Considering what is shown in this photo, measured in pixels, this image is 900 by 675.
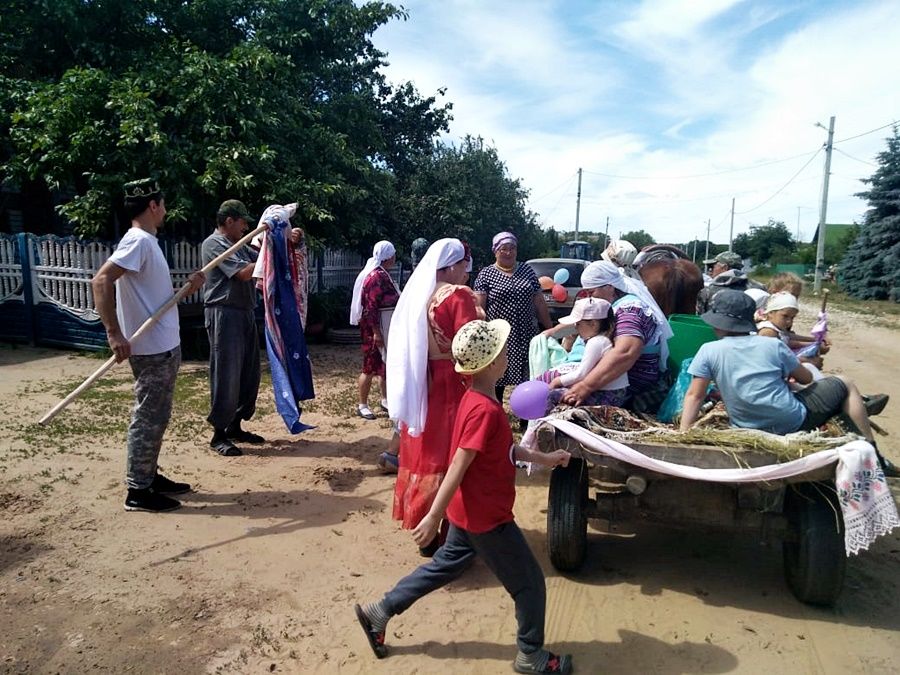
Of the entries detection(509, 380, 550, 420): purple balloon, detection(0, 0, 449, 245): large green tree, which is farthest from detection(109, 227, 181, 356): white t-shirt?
detection(0, 0, 449, 245): large green tree

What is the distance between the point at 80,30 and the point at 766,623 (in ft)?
39.7

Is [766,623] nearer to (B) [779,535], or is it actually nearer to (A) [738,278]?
(B) [779,535]

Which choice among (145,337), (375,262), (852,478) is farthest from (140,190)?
(852,478)

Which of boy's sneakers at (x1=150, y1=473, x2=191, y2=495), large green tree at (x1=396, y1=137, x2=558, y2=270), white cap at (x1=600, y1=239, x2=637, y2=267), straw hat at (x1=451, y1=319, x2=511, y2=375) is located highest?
large green tree at (x1=396, y1=137, x2=558, y2=270)

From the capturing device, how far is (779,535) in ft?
10.7

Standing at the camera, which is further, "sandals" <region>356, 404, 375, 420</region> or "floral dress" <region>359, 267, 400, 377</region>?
"sandals" <region>356, 404, 375, 420</region>

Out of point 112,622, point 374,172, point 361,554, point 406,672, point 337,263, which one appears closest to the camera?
point 406,672

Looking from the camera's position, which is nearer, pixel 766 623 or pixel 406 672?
pixel 406 672

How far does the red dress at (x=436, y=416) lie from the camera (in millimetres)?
3551

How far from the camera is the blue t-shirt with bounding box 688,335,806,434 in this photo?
3459mm

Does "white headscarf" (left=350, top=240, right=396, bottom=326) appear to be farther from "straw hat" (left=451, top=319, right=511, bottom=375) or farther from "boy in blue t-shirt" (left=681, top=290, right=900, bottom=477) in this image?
"straw hat" (left=451, top=319, right=511, bottom=375)

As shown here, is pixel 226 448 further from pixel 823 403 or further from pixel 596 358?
pixel 823 403

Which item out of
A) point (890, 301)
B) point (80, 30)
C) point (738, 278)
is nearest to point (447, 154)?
point (80, 30)

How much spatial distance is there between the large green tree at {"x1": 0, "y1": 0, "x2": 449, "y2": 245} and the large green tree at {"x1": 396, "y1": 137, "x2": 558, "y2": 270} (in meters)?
3.06
